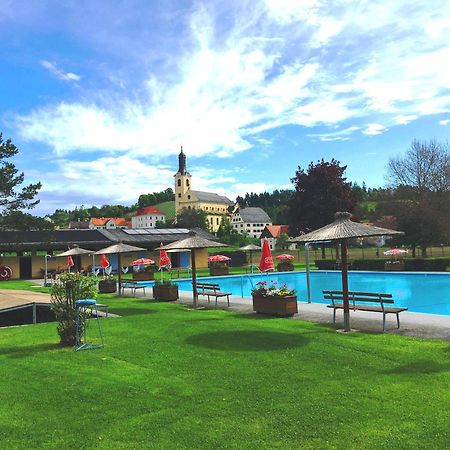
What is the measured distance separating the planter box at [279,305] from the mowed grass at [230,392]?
107 inches

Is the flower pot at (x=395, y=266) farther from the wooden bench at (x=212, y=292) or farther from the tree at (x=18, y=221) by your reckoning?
the tree at (x=18, y=221)

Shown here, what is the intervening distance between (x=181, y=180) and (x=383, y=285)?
11761 cm

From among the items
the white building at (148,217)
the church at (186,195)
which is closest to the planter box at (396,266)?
the church at (186,195)

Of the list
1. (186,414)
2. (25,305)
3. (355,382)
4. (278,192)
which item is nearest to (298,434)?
(186,414)

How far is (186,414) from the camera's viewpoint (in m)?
5.35

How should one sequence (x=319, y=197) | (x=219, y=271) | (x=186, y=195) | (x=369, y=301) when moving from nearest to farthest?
(x=369, y=301) → (x=219, y=271) → (x=319, y=197) → (x=186, y=195)

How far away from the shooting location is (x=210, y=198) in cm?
15150

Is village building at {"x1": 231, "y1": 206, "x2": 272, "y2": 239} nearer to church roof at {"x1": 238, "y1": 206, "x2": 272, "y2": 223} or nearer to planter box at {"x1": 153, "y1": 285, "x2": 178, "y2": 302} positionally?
church roof at {"x1": 238, "y1": 206, "x2": 272, "y2": 223}

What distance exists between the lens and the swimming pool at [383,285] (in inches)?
727

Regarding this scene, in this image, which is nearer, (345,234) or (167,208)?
(345,234)

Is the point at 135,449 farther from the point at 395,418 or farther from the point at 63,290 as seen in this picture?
the point at 63,290

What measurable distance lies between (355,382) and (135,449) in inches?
124

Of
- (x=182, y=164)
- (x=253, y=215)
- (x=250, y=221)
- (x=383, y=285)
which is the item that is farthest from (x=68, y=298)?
(x=182, y=164)

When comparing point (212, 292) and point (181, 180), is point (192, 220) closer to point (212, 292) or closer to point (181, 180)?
point (181, 180)
